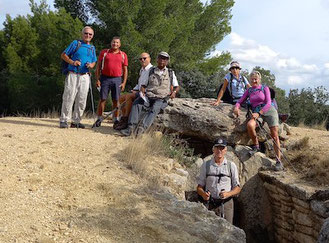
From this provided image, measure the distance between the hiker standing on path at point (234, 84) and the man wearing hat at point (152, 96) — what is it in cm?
101

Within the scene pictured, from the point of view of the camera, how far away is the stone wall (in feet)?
20.8

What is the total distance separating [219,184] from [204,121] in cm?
206

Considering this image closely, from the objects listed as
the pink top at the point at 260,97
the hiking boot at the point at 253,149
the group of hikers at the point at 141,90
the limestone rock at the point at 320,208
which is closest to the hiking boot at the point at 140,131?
the group of hikers at the point at 141,90

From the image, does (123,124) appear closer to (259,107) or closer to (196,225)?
(259,107)

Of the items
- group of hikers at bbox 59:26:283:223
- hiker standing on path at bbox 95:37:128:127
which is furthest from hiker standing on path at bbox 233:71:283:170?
hiker standing on path at bbox 95:37:128:127

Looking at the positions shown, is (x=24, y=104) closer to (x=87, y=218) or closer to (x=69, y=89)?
(x=69, y=89)

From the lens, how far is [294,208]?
700 cm

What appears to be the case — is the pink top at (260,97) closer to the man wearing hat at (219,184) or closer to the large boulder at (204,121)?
the large boulder at (204,121)

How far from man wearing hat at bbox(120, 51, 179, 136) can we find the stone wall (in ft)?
8.39

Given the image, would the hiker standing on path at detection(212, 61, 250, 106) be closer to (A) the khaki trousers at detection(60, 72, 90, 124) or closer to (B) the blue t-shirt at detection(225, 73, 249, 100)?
(B) the blue t-shirt at detection(225, 73, 249, 100)

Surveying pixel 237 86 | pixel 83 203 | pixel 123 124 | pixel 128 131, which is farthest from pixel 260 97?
pixel 83 203

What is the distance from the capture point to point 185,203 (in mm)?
4949

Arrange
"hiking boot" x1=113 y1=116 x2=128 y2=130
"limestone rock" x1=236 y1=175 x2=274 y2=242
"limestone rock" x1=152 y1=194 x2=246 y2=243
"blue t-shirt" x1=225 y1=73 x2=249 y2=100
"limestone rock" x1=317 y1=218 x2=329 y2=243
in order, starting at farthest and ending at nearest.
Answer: "hiking boot" x1=113 y1=116 x2=128 y2=130 → "limestone rock" x1=236 y1=175 x2=274 y2=242 → "blue t-shirt" x1=225 y1=73 x2=249 y2=100 → "limestone rock" x1=152 y1=194 x2=246 y2=243 → "limestone rock" x1=317 y1=218 x2=329 y2=243

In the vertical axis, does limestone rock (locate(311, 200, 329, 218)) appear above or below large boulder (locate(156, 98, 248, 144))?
below
